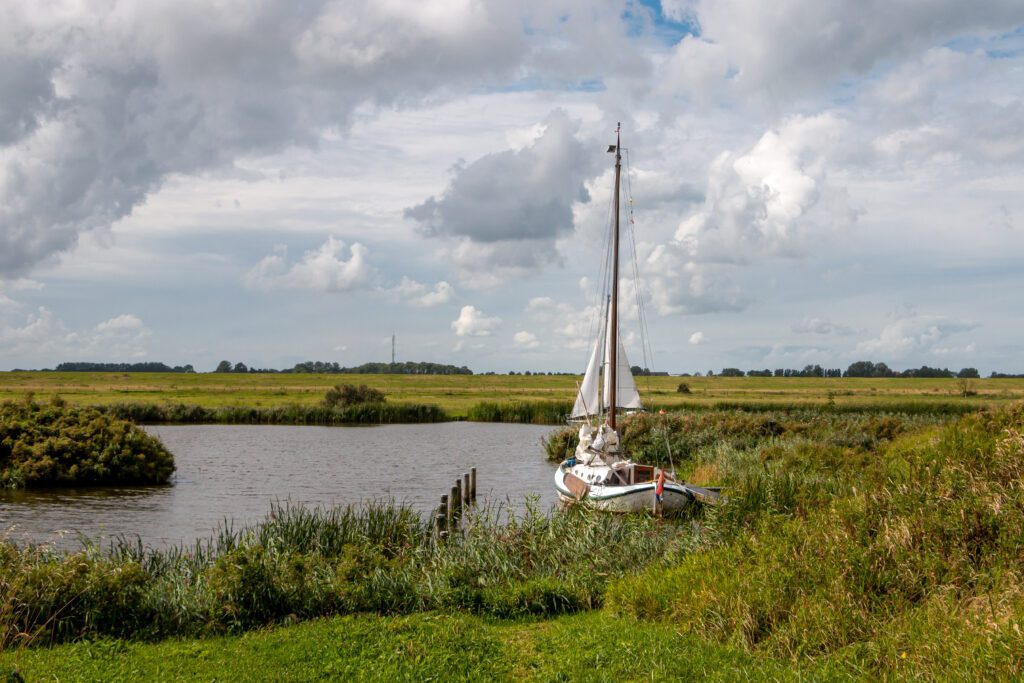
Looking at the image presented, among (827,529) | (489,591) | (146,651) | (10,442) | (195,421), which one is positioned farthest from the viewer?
(195,421)

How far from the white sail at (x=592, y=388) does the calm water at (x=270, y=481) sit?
11.6 ft

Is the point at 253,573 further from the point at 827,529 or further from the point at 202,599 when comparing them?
the point at 827,529

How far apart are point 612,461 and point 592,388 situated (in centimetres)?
759

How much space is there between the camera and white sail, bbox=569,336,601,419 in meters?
36.6

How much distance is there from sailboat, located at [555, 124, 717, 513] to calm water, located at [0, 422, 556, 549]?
2169 millimetres

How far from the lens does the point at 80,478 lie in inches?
1319

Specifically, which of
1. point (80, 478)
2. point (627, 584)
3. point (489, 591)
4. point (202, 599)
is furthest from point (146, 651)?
point (80, 478)

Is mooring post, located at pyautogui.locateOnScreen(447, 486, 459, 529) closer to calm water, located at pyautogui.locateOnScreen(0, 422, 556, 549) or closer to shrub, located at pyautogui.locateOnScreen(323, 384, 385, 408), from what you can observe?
calm water, located at pyautogui.locateOnScreen(0, 422, 556, 549)

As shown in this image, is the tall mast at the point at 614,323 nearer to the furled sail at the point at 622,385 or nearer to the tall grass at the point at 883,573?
the furled sail at the point at 622,385

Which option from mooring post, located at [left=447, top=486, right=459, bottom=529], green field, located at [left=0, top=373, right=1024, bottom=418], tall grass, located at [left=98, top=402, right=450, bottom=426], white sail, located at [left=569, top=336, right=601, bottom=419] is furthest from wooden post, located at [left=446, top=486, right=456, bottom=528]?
green field, located at [left=0, top=373, right=1024, bottom=418]

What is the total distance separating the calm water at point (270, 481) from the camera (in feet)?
84.5

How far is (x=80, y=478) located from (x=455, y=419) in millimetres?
45155

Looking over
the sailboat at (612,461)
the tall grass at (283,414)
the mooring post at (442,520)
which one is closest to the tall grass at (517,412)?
the tall grass at (283,414)

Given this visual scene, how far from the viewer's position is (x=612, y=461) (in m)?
29.5
